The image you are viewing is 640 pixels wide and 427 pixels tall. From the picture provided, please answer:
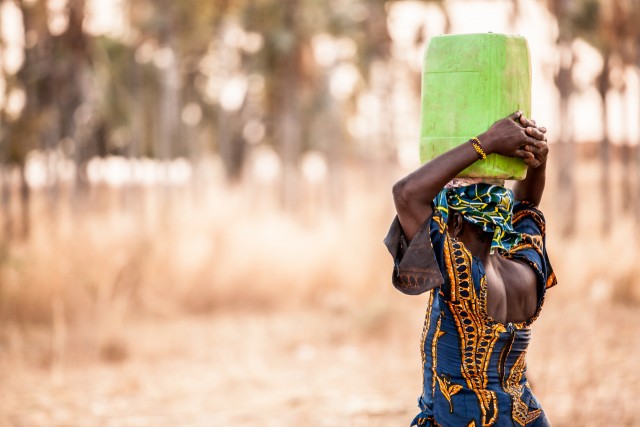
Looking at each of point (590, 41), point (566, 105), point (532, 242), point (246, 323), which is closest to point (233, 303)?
point (246, 323)

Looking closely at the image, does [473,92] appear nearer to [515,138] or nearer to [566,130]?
[515,138]

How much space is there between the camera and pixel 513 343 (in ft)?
8.70

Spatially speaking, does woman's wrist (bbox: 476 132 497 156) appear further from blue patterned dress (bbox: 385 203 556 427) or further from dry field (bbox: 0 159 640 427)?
dry field (bbox: 0 159 640 427)

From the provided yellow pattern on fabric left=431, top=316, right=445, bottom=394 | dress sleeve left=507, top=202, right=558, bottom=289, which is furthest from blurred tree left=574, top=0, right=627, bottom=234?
yellow pattern on fabric left=431, top=316, right=445, bottom=394

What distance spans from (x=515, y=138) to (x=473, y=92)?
7.1 inches

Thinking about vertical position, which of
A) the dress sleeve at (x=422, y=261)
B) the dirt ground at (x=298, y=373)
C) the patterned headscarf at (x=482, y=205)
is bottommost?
the dirt ground at (x=298, y=373)

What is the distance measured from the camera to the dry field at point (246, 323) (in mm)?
6812

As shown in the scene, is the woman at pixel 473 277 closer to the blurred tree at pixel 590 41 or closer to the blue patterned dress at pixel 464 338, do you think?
the blue patterned dress at pixel 464 338

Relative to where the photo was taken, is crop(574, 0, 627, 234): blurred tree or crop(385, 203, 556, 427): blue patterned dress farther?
crop(574, 0, 627, 234): blurred tree

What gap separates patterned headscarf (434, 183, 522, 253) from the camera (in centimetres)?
257

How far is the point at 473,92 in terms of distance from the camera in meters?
2.55

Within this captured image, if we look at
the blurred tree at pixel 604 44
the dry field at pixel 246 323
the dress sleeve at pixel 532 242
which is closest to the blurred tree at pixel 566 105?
the blurred tree at pixel 604 44

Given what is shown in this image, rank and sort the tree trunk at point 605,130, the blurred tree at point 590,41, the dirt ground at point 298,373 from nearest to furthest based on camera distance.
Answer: the dirt ground at point 298,373
the blurred tree at point 590,41
the tree trunk at point 605,130

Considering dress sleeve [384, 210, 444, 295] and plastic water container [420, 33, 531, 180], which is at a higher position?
plastic water container [420, 33, 531, 180]
